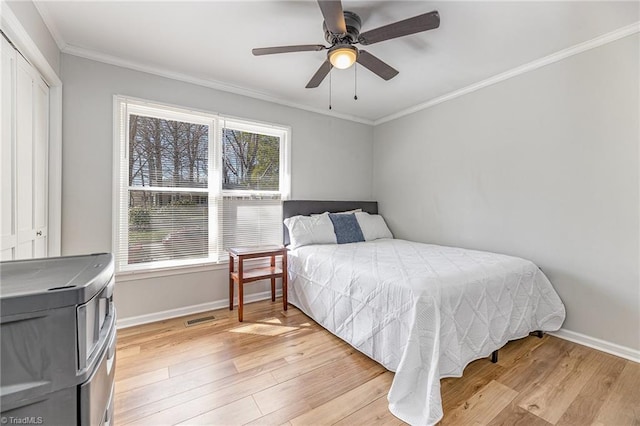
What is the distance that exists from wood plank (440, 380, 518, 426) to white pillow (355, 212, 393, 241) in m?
2.03

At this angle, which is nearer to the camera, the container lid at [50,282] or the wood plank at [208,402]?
the container lid at [50,282]

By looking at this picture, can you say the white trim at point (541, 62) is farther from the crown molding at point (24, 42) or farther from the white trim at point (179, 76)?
the crown molding at point (24, 42)

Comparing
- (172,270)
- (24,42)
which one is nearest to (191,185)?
(172,270)

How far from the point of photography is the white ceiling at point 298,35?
1873 millimetres

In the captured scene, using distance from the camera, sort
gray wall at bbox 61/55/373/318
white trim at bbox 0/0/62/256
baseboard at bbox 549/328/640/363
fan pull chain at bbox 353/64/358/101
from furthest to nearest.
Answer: fan pull chain at bbox 353/64/358/101
gray wall at bbox 61/55/373/318
white trim at bbox 0/0/62/256
baseboard at bbox 549/328/640/363

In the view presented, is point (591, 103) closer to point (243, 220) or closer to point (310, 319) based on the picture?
point (310, 319)

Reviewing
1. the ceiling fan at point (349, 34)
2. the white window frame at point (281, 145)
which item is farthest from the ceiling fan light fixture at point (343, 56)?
the white window frame at point (281, 145)

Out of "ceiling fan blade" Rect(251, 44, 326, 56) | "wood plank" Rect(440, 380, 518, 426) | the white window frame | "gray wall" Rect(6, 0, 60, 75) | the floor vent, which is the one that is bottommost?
"wood plank" Rect(440, 380, 518, 426)

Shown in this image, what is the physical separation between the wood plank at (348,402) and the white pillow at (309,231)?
1592mm

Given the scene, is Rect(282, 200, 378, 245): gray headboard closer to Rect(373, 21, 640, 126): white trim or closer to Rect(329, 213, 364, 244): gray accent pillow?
Rect(329, 213, 364, 244): gray accent pillow

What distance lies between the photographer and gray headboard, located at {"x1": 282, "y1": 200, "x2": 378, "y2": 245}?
3.46 m

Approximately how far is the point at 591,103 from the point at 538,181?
2.29ft

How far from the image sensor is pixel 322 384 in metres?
1.78

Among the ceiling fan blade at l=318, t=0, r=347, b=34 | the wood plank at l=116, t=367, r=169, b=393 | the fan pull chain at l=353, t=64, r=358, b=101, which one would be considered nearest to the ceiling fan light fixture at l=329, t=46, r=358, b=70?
the ceiling fan blade at l=318, t=0, r=347, b=34
